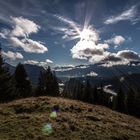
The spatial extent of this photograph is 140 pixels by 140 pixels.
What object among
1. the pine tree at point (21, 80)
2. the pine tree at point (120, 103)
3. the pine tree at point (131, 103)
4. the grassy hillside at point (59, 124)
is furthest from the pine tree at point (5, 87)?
the pine tree at point (120, 103)

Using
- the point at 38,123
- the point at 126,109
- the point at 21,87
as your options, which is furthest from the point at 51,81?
the point at 38,123

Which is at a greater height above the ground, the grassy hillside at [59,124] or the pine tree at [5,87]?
the pine tree at [5,87]

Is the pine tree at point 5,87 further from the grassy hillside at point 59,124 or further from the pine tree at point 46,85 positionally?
the pine tree at point 46,85

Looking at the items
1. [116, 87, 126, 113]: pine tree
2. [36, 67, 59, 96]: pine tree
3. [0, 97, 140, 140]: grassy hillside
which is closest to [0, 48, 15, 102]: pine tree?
[0, 97, 140, 140]: grassy hillside

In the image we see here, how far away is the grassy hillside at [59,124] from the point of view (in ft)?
61.7

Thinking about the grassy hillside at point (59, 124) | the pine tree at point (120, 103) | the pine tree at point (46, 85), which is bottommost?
the grassy hillside at point (59, 124)

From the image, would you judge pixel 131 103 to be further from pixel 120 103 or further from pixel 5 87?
pixel 5 87

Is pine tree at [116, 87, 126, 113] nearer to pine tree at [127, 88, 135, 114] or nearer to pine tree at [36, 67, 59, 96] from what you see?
pine tree at [127, 88, 135, 114]

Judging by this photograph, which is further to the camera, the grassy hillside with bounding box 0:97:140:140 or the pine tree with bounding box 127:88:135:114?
the pine tree with bounding box 127:88:135:114

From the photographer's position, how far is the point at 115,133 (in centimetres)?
2064

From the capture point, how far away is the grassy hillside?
18.8 metres

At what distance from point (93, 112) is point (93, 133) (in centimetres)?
707

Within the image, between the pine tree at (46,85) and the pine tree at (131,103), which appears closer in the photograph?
the pine tree at (131,103)

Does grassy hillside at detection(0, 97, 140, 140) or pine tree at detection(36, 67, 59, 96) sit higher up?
pine tree at detection(36, 67, 59, 96)
